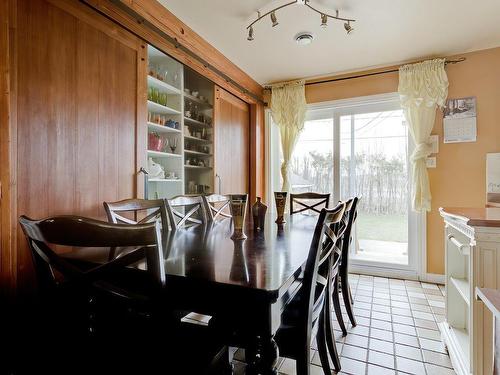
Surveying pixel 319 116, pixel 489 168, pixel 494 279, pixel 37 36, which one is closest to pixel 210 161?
pixel 319 116

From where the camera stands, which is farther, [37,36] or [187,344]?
[37,36]

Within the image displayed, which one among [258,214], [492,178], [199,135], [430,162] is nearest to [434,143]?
[430,162]

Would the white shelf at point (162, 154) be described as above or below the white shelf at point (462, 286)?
above

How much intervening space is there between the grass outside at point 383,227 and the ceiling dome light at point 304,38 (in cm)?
221

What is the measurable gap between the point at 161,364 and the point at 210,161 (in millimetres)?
2576

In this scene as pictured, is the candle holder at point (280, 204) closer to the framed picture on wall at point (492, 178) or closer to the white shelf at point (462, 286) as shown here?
the white shelf at point (462, 286)

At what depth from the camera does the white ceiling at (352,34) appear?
225cm

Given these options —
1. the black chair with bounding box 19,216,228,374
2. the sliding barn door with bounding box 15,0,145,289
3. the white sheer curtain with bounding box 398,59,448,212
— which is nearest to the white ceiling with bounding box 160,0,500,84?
the white sheer curtain with bounding box 398,59,448,212

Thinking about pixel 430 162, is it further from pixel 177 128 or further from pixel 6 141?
pixel 6 141

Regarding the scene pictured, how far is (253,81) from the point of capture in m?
3.84

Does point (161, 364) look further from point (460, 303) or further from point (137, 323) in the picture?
point (460, 303)

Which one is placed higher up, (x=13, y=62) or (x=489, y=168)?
(x=13, y=62)

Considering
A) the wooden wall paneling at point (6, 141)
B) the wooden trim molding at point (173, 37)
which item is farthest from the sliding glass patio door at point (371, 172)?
the wooden wall paneling at point (6, 141)

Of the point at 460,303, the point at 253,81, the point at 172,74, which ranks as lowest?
the point at 460,303
